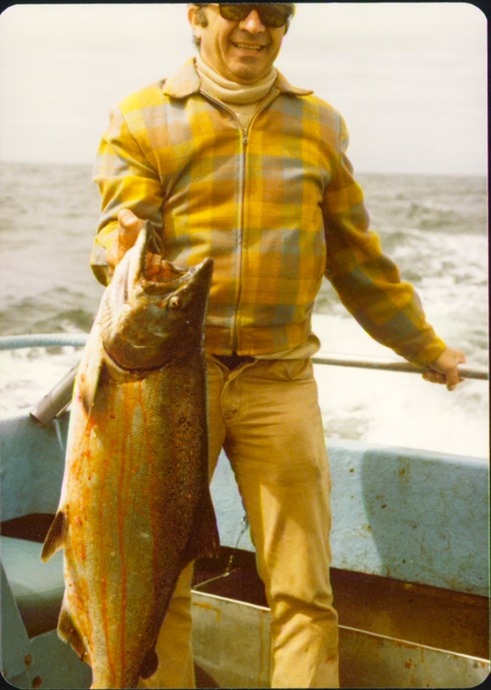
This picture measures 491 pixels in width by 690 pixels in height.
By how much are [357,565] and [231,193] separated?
1.80m

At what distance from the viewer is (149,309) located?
2.10m

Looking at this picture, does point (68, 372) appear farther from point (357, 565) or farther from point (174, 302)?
point (174, 302)

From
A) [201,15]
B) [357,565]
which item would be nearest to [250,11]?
[201,15]

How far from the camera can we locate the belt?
2.54 metres

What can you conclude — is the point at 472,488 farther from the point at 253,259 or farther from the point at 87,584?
the point at 87,584

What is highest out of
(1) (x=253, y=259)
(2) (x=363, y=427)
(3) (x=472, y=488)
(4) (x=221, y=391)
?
(1) (x=253, y=259)

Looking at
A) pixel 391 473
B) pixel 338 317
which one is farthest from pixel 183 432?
pixel 338 317

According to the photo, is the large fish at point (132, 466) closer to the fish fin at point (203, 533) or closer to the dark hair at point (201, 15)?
the fish fin at point (203, 533)

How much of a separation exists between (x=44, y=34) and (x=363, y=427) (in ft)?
23.3

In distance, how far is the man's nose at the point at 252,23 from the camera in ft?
7.96

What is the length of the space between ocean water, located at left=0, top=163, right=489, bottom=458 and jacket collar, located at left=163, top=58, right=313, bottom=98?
108 cm

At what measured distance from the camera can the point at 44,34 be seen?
3.29 meters

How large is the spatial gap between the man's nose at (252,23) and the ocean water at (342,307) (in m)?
1.30

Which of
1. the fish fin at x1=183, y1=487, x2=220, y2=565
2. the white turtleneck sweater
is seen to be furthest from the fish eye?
the white turtleneck sweater
